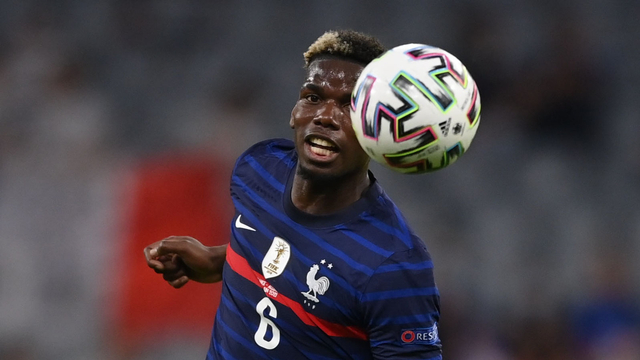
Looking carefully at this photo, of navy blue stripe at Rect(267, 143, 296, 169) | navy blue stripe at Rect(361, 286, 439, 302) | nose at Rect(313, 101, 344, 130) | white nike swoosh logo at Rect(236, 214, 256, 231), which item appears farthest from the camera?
navy blue stripe at Rect(267, 143, 296, 169)

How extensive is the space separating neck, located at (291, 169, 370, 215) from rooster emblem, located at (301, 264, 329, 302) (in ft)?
0.75

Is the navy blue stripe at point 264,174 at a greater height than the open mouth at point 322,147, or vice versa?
the open mouth at point 322,147

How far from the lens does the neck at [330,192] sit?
2.74 metres

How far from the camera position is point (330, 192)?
9.08ft

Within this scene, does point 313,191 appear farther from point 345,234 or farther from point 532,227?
point 532,227

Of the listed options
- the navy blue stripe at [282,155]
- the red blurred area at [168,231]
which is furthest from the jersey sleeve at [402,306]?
the red blurred area at [168,231]

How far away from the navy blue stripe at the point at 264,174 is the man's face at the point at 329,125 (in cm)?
35

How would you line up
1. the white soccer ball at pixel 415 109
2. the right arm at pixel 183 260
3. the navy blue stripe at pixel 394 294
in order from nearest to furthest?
the white soccer ball at pixel 415 109
the navy blue stripe at pixel 394 294
the right arm at pixel 183 260

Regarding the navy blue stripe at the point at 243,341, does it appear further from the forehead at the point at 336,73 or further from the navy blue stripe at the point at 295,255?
the forehead at the point at 336,73

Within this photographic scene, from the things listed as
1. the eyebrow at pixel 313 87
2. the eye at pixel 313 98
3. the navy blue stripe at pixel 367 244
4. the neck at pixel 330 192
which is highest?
the eyebrow at pixel 313 87

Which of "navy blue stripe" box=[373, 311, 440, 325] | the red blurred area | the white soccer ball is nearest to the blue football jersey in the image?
"navy blue stripe" box=[373, 311, 440, 325]

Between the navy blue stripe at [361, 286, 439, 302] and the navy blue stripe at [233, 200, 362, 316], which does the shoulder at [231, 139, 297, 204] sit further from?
the navy blue stripe at [361, 286, 439, 302]

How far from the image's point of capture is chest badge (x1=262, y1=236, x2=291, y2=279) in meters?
2.80

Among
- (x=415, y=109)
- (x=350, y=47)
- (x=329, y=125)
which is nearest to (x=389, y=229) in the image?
(x=329, y=125)
